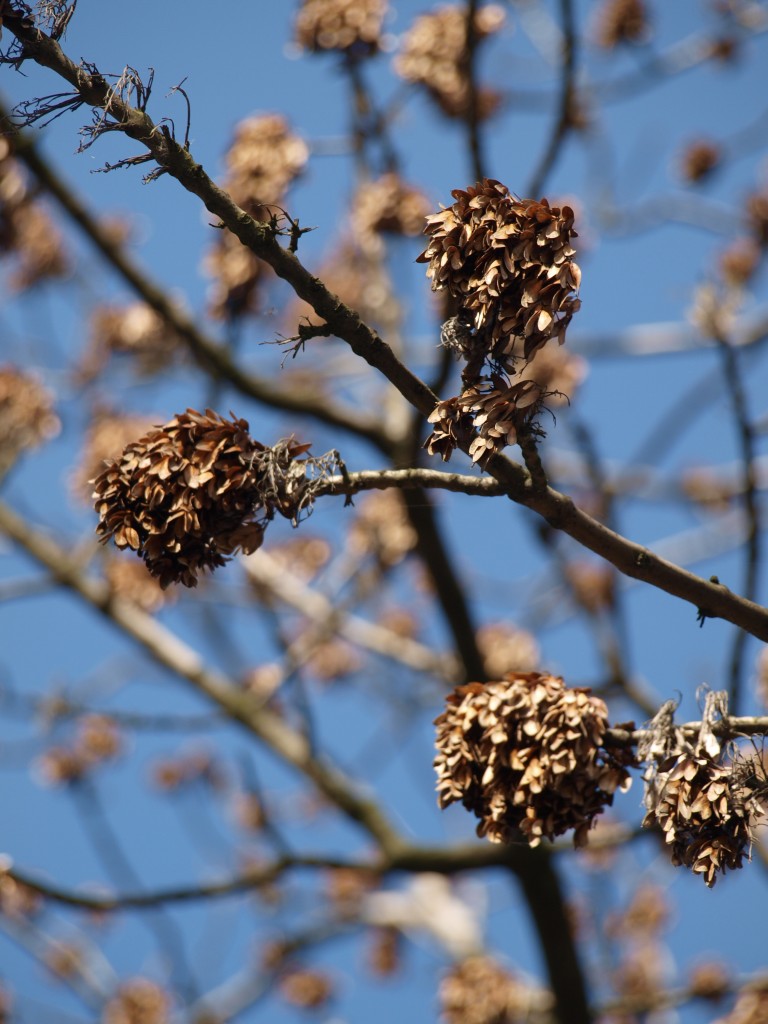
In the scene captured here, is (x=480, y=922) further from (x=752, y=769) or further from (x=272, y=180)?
(x=752, y=769)

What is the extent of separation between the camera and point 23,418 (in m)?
5.28

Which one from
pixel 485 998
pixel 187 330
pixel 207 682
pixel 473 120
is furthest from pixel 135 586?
pixel 473 120

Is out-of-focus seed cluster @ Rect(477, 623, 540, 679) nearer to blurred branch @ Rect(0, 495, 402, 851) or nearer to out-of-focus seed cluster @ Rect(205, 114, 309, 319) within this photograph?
blurred branch @ Rect(0, 495, 402, 851)

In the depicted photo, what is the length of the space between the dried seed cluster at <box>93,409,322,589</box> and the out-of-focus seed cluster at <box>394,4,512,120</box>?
372 cm

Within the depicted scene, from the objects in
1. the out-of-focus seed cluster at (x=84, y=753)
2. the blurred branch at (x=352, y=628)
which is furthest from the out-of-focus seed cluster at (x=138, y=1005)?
the blurred branch at (x=352, y=628)

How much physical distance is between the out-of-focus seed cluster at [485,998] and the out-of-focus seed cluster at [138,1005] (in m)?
2.65

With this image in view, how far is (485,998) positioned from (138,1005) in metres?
3.13

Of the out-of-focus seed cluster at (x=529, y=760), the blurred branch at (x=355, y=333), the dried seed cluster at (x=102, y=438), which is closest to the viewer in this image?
the blurred branch at (x=355, y=333)

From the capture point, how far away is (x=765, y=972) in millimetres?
4582

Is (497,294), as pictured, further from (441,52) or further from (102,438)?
(102,438)

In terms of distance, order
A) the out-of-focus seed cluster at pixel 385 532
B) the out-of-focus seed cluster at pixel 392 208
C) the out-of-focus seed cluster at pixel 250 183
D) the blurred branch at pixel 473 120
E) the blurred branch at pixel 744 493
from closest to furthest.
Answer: the blurred branch at pixel 744 493, the blurred branch at pixel 473 120, the out-of-focus seed cluster at pixel 250 183, the out-of-focus seed cluster at pixel 392 208, the out-of-focus seed cluster at pixel 385 532

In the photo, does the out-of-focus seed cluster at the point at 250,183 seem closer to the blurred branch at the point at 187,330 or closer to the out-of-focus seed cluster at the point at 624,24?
the blurred branch at the point at 187,330

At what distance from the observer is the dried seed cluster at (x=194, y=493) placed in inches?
74.2

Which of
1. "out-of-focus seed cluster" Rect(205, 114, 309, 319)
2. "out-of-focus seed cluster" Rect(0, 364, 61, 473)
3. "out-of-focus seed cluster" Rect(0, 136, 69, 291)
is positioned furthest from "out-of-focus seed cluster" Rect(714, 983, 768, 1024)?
"out-of-focus seed cluster" Rect(0, 136, 69, 291)
